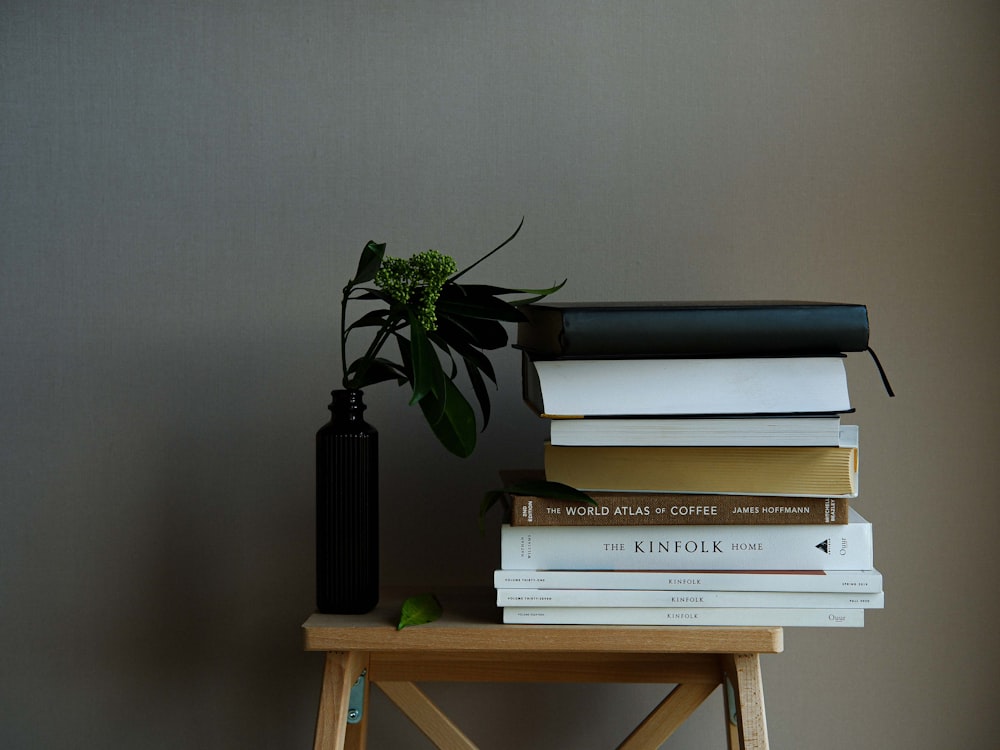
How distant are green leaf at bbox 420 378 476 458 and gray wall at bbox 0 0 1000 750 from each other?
250mm

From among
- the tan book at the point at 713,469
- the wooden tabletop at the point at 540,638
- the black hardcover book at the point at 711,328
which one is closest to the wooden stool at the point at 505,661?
the wooden tabletop at the point at 540,638

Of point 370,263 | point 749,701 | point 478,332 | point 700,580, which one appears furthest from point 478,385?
point 749,701

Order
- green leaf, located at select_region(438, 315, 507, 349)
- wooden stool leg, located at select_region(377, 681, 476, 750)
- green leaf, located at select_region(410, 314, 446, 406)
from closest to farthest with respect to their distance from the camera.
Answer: green leaf, located at select_region(410, 314, 446, 406), green leaf, located at select_region(438, 315, 507, 349), wooden stool leg, located at select_region(377, 681, 476, 750)

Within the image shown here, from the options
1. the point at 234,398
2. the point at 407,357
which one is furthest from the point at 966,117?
the point at 234,398

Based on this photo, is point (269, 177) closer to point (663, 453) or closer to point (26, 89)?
point (26, 89)

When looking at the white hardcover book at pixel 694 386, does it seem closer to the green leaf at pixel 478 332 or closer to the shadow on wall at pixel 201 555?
the green leaf at pixel 478 332

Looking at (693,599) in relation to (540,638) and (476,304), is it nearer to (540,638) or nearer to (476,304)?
(540,638)

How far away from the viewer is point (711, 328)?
77 cm

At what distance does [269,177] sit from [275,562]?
0.46 m

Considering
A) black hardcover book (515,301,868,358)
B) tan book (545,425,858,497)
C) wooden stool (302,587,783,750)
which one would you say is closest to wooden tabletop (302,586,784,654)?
wooden stool (302,587,783,750)

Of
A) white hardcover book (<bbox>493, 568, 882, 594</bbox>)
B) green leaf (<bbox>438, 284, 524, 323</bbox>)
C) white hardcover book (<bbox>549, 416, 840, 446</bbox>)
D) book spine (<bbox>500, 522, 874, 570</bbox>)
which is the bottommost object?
white hardcover book (<bbox>493, 568, 882, 594</bbox>)

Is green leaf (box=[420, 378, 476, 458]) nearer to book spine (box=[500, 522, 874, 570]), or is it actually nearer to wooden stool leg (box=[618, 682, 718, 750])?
book spine (box=[500, 522, 874, 570])

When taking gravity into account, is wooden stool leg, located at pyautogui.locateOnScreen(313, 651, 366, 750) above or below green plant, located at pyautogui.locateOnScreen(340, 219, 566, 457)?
below

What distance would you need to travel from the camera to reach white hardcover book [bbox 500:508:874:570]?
2.65ft
